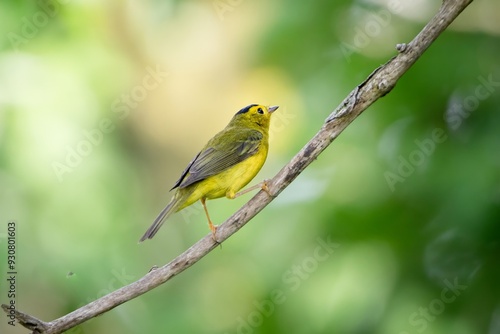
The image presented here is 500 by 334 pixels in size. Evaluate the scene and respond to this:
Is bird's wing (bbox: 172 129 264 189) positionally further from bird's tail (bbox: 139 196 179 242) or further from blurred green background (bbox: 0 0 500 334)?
blurred green background (bbox: 0 0 500 334)

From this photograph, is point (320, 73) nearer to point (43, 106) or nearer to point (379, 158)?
point (379, 158)

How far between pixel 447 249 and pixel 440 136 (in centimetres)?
70

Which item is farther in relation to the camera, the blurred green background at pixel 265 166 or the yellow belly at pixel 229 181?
the yellow belly at pixel 229 181

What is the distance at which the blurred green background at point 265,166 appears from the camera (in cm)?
425

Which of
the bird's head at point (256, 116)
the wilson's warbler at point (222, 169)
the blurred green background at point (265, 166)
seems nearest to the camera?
the blurred green background at point (265, 166)

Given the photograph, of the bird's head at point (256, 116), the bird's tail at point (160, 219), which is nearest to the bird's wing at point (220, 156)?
the bird's tail at point (160, 219)

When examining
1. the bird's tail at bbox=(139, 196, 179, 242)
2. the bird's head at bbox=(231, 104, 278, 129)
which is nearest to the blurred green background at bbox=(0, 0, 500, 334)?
the bird's head at bbox=(231, 104, 278, 129)

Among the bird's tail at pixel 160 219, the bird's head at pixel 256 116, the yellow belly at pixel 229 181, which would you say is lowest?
the bird's tail at pixel 160 219

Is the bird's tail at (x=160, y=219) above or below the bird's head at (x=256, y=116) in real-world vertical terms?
below

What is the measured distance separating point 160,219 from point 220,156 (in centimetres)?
74

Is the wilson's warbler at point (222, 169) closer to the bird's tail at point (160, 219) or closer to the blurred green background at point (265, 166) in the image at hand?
the bird's tail at point (160, 219)

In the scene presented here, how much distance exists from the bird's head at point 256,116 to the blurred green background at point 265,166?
21 centimetres

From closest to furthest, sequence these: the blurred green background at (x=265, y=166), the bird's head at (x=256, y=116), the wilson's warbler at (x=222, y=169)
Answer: the blurred green background at (x=265, y=166)
the wilson's warbler at (x=222, y=169)
the bird's head at (x=256, y=116)

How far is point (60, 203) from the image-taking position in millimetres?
5711
